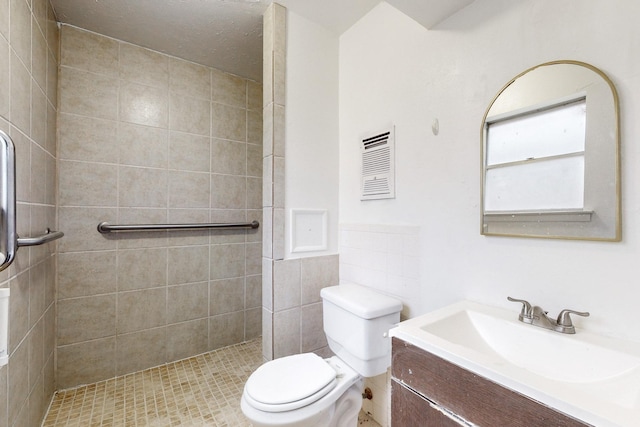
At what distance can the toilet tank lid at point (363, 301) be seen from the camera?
1.22m

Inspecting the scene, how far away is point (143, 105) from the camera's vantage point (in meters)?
1.88

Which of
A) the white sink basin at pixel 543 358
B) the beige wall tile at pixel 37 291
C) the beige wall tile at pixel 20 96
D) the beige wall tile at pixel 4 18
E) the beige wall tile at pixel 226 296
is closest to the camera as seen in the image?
the white sink basin at pixel 543 358

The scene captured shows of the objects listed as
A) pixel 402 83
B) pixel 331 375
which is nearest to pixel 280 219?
pixel 331 375

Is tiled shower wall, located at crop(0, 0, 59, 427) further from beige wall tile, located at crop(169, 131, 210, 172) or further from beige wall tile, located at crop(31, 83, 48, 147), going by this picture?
beige wall tile, located at crop(169, 131, 210, 172)

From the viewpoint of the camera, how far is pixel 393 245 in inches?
56.0

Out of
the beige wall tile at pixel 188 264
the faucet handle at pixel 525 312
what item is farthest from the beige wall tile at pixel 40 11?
the faucet handle at pixel 525 312

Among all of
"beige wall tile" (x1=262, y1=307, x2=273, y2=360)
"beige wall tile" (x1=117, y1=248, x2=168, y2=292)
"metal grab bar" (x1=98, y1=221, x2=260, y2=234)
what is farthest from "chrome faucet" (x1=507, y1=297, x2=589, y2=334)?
"beige wall tile" (x1=117, y1=248, x2=168, y2=292)

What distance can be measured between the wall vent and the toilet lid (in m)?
0.91

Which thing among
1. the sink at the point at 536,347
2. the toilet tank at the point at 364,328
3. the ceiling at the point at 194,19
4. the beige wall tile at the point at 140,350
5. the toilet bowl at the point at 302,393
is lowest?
the beige wall tile at the point at 140,350

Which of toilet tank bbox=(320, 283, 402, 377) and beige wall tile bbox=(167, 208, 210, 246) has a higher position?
beige wall tile bbox=(167, 208, 210, 246)

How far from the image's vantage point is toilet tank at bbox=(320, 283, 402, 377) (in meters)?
1.22

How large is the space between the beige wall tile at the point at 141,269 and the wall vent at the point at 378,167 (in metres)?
1.51

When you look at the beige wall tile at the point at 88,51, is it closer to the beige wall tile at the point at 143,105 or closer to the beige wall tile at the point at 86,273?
the beige wall tile at the point at 143,105

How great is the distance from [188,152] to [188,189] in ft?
0.92
